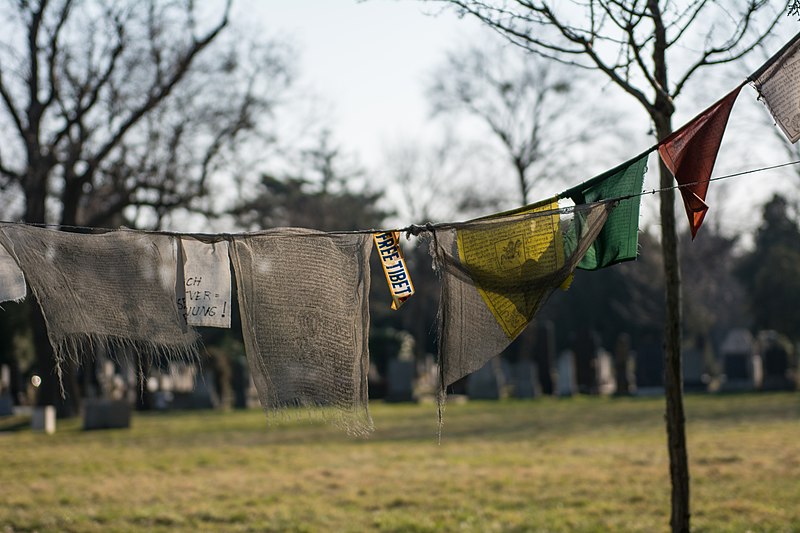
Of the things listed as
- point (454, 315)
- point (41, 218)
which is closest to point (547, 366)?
point (41, 218)

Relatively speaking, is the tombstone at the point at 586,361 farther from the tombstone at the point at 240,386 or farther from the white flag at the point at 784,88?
the white flag at the point at 784,88

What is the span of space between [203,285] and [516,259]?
165 cm

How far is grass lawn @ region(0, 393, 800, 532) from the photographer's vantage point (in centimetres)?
923

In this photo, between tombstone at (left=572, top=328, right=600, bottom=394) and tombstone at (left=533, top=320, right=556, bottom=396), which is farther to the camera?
tombstone at (left=572, top=328, right=600, bottom=394)

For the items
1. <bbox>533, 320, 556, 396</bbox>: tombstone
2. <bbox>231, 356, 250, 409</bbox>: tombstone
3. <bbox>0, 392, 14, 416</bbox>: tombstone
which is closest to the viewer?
<bbox>0, 392, 14, 416</bbox>: tombstone

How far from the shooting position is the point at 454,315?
5.13m

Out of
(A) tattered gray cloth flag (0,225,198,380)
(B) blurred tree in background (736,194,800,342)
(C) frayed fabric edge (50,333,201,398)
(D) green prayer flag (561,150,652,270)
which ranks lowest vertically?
(C) frayed fabric edge (50,333,201,398)

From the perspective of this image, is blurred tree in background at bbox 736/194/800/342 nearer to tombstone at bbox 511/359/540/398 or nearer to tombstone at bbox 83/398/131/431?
tombstone at bbox 511/359/540/398

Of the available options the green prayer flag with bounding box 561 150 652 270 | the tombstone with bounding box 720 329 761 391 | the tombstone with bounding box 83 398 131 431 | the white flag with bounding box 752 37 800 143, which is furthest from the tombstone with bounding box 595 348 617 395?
the white flag with bounding box 752 37 800 143

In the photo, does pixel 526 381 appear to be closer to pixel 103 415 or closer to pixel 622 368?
pixel 622 368

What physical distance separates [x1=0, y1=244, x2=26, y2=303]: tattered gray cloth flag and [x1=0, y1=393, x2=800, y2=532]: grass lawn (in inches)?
177

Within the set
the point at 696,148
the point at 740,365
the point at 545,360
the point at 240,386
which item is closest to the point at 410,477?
the point at 696,148

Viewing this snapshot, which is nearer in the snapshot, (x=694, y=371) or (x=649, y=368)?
(x=694, y=371)

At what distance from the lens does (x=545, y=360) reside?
3209 cm
